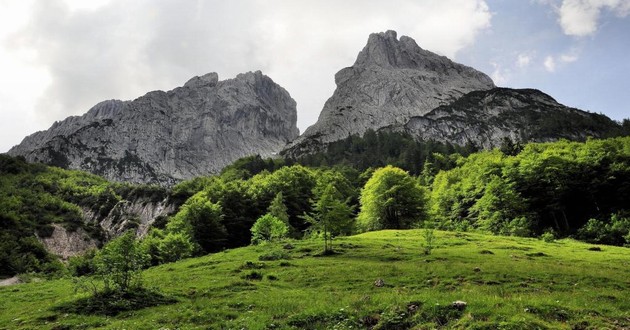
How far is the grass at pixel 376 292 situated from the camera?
61.5ft

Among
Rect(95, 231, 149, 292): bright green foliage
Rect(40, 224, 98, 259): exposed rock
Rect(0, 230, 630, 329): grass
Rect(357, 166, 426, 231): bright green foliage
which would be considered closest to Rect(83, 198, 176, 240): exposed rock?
Rect(40, 224, 98, 259): exposed rock

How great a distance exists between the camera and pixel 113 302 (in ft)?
84.7

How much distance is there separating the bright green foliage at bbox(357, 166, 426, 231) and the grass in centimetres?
3525

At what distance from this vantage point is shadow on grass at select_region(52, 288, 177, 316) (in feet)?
81.5

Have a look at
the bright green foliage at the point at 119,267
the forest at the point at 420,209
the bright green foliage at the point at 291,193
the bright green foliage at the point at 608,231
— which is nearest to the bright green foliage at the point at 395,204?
the forest at the point at 420,209

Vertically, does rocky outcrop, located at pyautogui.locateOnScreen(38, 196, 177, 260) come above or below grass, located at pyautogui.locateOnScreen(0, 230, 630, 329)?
above

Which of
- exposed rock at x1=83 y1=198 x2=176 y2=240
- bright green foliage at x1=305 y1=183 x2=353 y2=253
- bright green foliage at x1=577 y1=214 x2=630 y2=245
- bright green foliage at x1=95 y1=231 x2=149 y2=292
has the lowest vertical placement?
bright green foliage at x1=577 y1=214 x2=630 y2=245

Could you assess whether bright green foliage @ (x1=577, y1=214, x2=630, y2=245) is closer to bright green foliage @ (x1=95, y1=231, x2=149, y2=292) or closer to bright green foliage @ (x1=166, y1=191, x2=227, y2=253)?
bright green foliage @ (x1=95, y1=231, x2=149, y2=292)

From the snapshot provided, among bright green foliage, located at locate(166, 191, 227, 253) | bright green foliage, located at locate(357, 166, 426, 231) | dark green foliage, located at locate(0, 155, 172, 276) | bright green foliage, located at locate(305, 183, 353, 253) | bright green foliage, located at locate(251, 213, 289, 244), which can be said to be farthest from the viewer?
dark green foliage, located at locate(0, 155, 172, 276)

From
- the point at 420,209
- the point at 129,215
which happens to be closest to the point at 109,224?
the point at 129,215

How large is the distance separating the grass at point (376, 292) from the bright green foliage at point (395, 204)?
116 feet

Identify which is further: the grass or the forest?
the forest

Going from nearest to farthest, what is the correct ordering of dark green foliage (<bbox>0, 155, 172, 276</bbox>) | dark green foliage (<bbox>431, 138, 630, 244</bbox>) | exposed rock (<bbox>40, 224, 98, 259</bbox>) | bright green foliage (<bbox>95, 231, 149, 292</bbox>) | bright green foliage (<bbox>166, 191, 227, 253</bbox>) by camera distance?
bright green foliage (<bbox>95, 231, 149, 292</bbox>) < dark green foliage (<bbox>431, 138, 630, 244</bbox>) < bright green foliage (<bbox>166, 191, 227, 253</bbox>) < dark green foliage (<bbox>0, 155, 172, 276</bbox>) < exposed rock (<bbox>40, 224, 98, 259</bbox>)

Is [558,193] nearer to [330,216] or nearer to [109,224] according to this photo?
[330,216]
